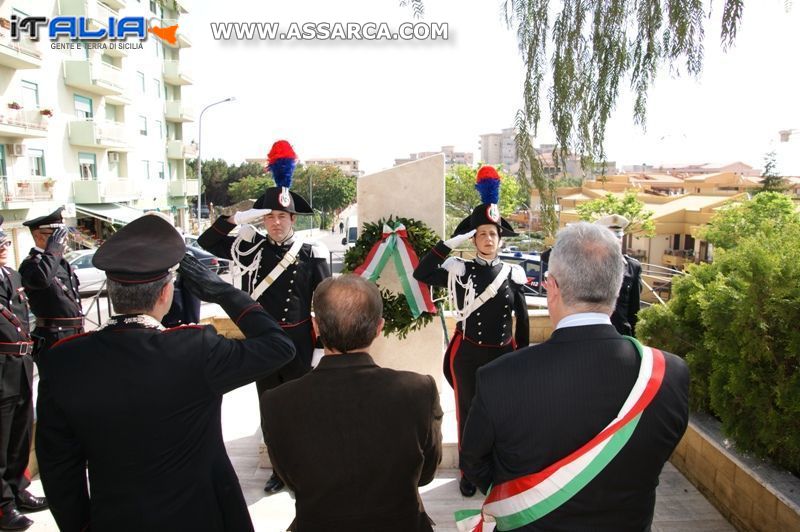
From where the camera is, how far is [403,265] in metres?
4.70

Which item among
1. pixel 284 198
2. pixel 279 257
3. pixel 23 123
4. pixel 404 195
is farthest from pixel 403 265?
pixel 23 123

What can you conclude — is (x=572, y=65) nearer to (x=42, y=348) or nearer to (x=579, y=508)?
(x=579, y=508)

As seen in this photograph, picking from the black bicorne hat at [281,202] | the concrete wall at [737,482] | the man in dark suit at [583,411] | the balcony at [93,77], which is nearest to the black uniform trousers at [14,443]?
the black bicorne hat at [281,202]

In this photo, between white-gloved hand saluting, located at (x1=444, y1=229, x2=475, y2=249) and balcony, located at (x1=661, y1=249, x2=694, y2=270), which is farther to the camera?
balcony, located at (x1=661, y1=249, x2=694, y2=270)

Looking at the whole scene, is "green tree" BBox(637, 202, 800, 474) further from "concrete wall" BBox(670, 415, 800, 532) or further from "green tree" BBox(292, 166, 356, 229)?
"green tree" BBox(292, 166, 356, 229)

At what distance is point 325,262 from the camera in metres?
4.17

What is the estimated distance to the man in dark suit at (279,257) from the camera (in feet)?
12.9

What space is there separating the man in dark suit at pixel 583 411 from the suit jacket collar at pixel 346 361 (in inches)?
14.2

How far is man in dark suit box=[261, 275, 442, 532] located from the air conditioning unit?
919 inches

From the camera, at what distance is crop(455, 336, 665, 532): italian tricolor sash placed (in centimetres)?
160

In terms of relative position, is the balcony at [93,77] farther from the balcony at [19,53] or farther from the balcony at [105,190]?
the balcony at [105,190]

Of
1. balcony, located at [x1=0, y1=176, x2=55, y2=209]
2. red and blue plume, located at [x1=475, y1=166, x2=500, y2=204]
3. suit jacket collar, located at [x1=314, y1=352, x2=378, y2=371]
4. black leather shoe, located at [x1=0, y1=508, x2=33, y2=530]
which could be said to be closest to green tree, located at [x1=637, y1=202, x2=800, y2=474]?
red and blue plume, located at [x1=475, y1=166, x2=500, y2=204]

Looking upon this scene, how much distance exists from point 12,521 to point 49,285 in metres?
1.46

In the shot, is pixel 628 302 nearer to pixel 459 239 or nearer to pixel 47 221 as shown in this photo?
pixel 459 239
